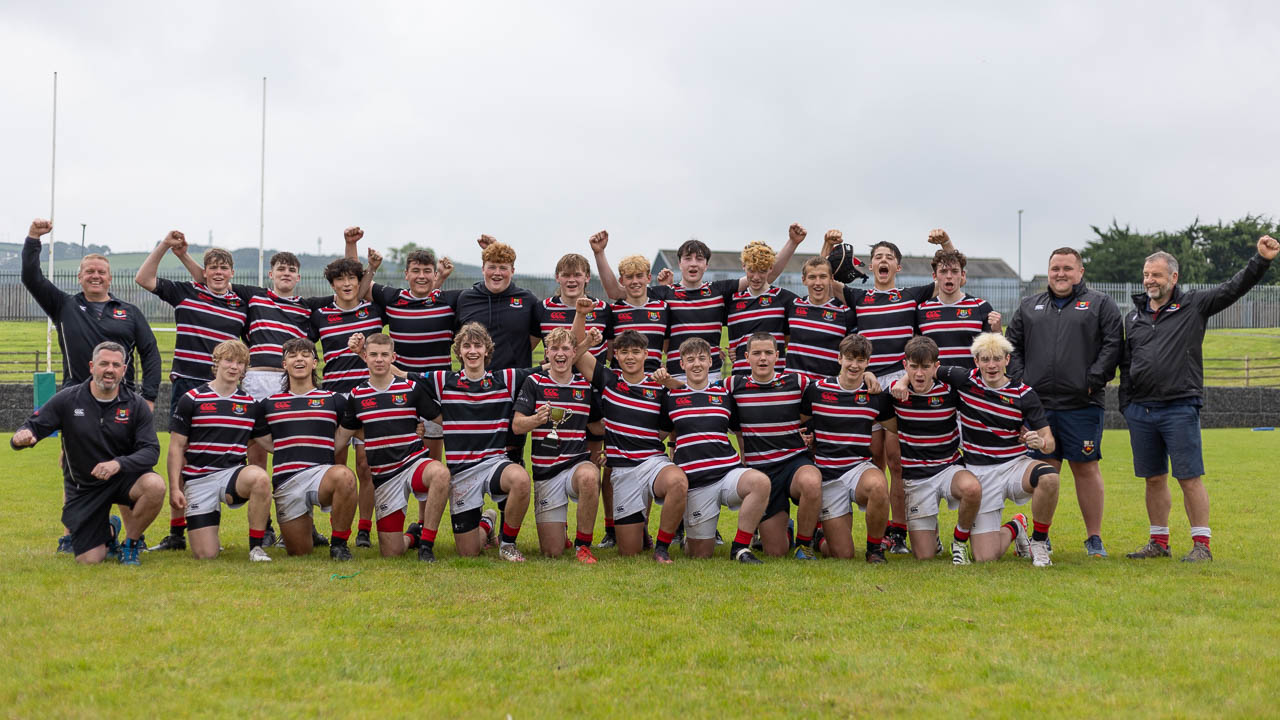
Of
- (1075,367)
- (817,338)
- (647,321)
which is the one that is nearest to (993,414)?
(1075,367)

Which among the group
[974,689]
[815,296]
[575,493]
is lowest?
[974,689]

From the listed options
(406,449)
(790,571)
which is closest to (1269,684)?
(790,571)

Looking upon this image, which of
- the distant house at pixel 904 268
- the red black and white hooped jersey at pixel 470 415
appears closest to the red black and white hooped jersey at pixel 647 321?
the red black and white hooped jersey at pixel 470 415

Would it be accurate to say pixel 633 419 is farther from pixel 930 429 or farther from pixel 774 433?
pixel 930 429

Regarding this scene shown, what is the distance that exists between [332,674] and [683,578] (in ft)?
7.87

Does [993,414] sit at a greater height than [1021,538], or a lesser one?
greater

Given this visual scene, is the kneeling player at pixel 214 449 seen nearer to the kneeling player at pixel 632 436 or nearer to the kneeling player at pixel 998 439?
the kneeling player at pixel 632 436

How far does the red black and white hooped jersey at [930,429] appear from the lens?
6.56m

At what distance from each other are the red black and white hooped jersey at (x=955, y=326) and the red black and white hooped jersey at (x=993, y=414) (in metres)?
0.33

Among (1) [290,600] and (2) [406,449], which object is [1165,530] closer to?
(2) [406,449]

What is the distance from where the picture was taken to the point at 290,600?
5.04m

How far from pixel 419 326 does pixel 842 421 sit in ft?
10.3

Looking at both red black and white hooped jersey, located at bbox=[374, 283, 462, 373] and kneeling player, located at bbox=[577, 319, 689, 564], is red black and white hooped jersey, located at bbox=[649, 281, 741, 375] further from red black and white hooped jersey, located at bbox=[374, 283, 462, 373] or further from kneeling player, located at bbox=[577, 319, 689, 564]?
red black and white hooped jersey, located at bbox=[374, 283, 462, 373]

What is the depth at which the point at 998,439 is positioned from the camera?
21.4 ft
